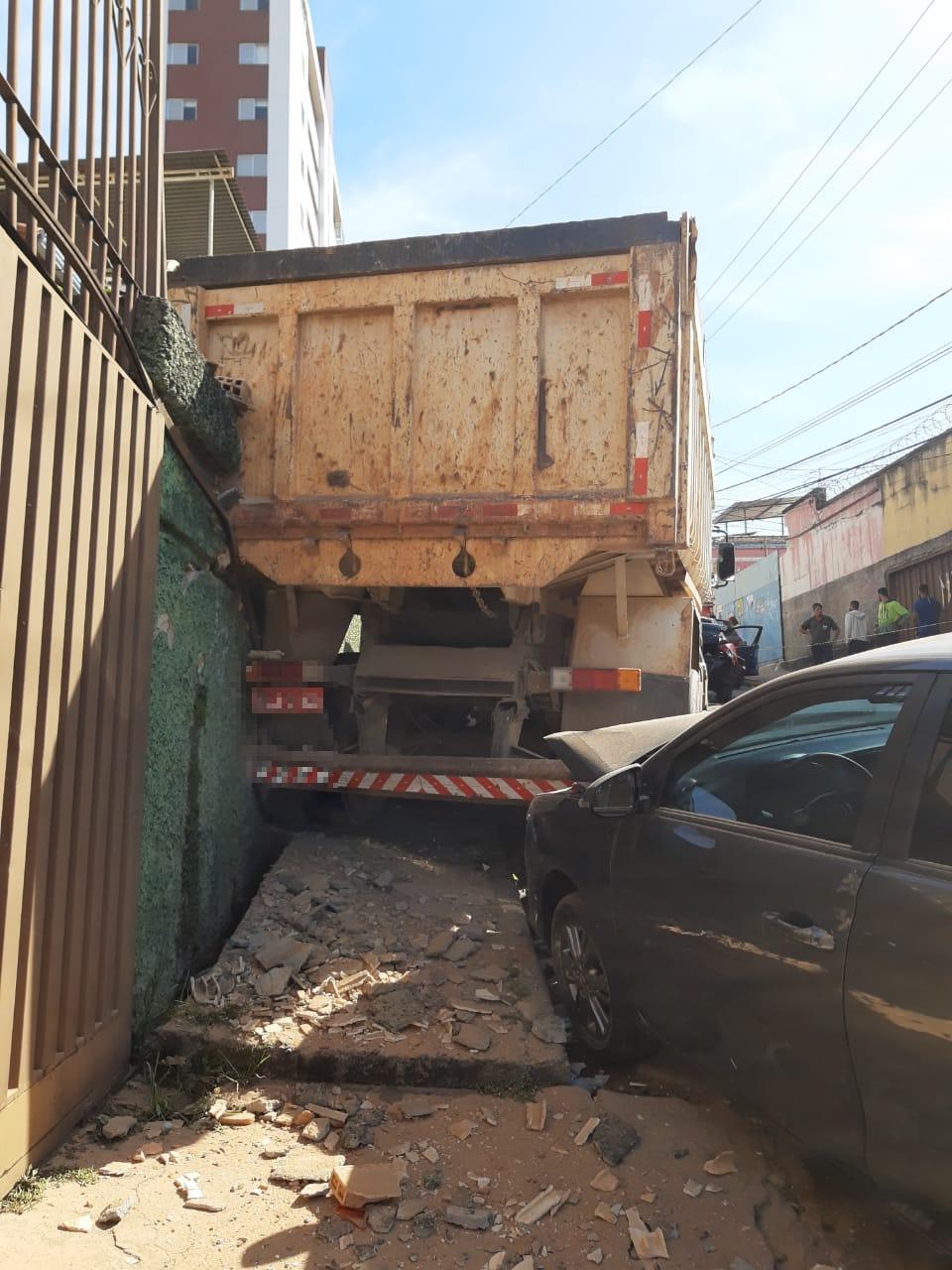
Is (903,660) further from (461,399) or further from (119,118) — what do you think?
(119,118)

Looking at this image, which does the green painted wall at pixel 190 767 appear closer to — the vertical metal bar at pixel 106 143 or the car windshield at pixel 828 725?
Result: the vertical metal bar at pixel 106 143

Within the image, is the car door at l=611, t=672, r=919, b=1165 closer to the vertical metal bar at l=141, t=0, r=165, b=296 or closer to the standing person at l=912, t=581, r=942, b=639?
the vertical metal bar at l=141, t=0, r=165, b=296

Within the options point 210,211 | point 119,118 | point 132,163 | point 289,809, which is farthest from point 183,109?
point 289,809

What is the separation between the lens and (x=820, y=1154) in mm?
2164

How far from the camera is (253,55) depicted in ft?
107

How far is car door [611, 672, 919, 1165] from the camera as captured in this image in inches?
82.4

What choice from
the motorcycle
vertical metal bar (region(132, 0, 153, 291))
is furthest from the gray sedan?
the motorcycle

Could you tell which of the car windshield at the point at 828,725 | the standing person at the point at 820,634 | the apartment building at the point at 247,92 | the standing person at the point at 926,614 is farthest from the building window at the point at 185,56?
the car windshield at the point at 828,725

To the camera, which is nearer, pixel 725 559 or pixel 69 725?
pixel 69 725

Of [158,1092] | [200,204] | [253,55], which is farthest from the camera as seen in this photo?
[253,55]

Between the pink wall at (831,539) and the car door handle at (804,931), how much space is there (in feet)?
61.3

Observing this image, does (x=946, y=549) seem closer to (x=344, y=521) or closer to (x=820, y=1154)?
(x=344, y=521)

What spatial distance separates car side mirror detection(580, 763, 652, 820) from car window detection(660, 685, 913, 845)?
0.09m

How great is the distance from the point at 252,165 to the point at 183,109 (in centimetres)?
423
